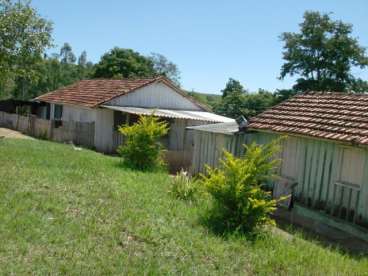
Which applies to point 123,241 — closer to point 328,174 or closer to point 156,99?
point 328,174

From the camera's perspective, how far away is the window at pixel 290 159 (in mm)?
12681

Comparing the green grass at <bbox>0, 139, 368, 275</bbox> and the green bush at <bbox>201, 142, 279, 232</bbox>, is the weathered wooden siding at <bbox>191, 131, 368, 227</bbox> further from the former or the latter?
the green bush at <bbox>201, 142, 279, 232</bbox>

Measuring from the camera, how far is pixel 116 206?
32.0ft

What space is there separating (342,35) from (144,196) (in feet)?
134

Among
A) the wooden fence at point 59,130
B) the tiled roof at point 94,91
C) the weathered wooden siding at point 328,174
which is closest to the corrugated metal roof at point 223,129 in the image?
the weathered wooden siding at point 328,174

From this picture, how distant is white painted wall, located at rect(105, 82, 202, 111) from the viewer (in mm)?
25578

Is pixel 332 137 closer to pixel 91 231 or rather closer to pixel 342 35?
pixel 91 231

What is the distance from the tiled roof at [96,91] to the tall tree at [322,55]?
21888 millimetres

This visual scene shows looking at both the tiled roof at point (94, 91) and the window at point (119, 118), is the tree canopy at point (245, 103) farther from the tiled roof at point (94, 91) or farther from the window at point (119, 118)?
the window at point (119, 118)

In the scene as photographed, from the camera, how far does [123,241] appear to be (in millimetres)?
7566

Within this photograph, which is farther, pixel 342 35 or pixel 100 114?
pixel 342 35

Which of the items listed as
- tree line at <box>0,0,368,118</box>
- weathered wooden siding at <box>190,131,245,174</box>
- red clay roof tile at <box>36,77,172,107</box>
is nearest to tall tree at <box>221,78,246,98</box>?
tree line at <box>0,0,368,118</box>

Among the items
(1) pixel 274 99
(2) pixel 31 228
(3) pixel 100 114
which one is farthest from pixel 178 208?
(1) pixel 274 99

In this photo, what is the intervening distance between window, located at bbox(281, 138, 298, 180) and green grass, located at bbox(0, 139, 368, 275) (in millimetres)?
3150
